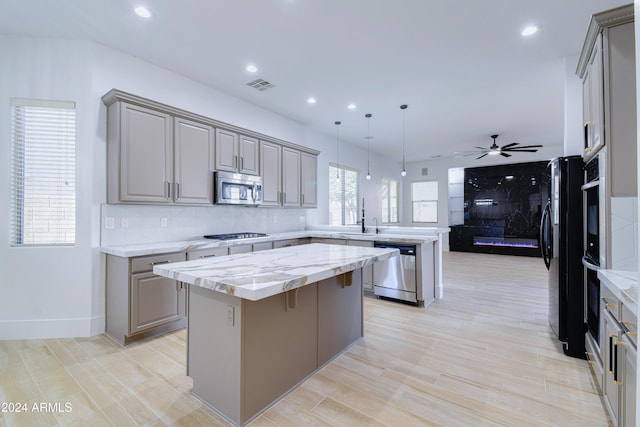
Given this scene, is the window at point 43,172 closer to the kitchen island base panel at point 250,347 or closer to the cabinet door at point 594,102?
the kitchen island base panel at point 250,347

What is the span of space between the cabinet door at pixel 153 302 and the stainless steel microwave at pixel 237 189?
3.92ft

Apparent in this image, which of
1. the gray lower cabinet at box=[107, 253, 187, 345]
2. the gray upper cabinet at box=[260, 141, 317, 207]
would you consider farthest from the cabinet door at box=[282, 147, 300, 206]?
the gray lower cabinet at box=[107, 253, 187, 345]

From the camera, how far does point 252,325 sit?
170cm

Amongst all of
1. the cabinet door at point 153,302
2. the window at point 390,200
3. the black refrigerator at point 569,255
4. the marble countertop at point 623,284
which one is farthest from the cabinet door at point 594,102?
the window at point 390,200

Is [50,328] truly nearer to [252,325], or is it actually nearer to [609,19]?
[252,325]

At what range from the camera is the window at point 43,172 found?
2.85m

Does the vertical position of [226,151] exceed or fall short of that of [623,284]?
it exceeds it

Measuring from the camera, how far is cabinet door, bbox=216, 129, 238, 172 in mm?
3760

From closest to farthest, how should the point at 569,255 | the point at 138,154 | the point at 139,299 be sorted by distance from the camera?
the point at 569,255 < the point at 139,299 < the point at 138,154

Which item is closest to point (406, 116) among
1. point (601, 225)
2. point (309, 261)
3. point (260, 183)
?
point (260, 183)

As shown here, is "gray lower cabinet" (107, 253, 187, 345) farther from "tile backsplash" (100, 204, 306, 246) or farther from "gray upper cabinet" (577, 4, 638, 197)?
"gray upper cabinet" (577, 4, 638, 197)

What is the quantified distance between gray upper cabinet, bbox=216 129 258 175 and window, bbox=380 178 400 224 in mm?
5113

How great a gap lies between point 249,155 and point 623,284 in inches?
153

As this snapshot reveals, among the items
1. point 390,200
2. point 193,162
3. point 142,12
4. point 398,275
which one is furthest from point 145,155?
point 390,200
